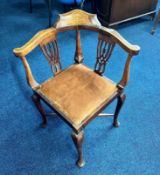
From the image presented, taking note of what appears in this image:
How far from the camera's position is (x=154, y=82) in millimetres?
1722

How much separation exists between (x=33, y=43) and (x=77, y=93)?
1.16 ft

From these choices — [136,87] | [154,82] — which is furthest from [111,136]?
[154,82]

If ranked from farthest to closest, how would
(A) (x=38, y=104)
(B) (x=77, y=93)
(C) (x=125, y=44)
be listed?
(A) (x=38, y=104), (B) (x=77, y=93), (C) (x=125, y=44)

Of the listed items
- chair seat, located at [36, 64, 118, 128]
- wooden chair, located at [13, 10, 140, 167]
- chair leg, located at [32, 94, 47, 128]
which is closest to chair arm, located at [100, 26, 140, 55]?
wooden chair, located at [13, 10, 140, 167]

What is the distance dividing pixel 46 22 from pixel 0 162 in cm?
182

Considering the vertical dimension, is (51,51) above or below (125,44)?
below

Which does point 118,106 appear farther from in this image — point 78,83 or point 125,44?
point 125,44

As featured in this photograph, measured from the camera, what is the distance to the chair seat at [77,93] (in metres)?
1.01

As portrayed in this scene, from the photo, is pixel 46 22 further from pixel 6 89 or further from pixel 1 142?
pixel 1 142

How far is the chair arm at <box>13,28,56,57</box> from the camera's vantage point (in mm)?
939

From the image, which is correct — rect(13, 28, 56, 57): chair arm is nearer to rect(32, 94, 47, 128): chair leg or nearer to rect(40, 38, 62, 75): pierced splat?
rect(40, 38, 62, 75): pierced splat

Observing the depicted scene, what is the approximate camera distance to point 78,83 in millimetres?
1137

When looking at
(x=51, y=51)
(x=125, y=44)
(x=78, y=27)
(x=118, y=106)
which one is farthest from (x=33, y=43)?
(x=118, y=106)


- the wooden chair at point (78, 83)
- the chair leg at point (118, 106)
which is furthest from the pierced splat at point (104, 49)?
the chair leg at point (118, 106)
